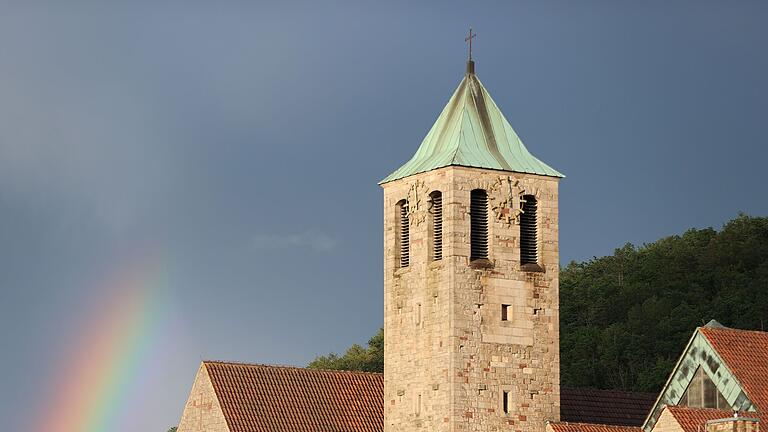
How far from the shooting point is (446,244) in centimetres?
6500

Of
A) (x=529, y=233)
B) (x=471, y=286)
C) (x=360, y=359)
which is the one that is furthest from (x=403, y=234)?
(x=360, y=359)

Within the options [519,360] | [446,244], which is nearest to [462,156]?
[446,244]

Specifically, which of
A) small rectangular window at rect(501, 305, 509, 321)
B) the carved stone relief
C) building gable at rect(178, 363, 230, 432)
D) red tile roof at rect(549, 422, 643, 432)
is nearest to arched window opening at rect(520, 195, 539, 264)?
the carved stone relief

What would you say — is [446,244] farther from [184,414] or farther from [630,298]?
[630,298]

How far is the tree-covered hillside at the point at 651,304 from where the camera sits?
109m

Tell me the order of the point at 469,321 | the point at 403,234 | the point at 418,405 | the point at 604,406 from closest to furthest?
1. the point at 469,321
2. the point at 418,405
3. the point at 403,234
4. the point at 604,406

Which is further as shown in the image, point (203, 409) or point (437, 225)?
point (203, 409)

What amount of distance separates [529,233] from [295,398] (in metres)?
11.2

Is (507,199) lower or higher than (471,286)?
higher

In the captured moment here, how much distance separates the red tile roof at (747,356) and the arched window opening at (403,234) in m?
11.9

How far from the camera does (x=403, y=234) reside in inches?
2662

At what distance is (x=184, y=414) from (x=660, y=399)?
18688 millimetres

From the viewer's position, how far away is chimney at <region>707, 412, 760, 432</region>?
54.6 m

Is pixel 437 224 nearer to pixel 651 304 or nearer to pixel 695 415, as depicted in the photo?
pixel 695 415
